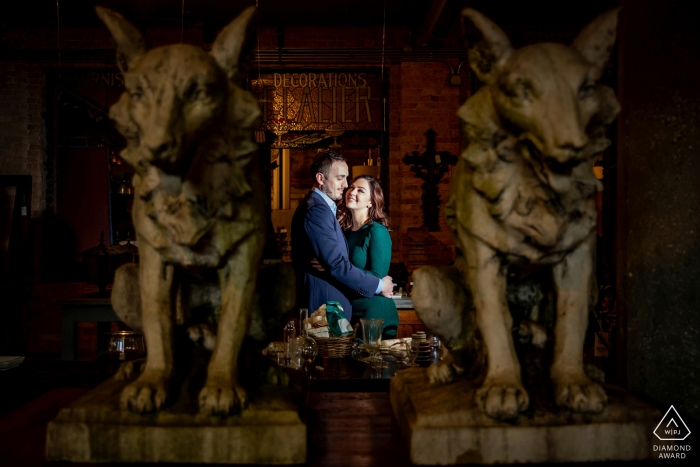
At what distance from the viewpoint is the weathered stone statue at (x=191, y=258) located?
1.07 meters

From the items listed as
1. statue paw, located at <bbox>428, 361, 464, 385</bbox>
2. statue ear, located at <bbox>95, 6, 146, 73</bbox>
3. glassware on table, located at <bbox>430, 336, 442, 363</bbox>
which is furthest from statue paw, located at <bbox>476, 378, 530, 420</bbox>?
glassware on table, located at <bbox>430, 336, 442, 363</bbox>

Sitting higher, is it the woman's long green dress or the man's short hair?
the man's short hair

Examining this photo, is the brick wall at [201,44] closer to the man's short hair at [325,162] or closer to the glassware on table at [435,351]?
the man's short hair at [325,162]

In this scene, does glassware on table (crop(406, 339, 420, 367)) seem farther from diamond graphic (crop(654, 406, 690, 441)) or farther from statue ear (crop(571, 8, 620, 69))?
statue ear (crop(571, 8, 620, 69))

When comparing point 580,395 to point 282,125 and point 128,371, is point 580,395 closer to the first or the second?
point 128,371

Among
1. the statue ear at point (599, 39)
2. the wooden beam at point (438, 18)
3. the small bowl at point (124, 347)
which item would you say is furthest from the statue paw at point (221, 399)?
the wooden beam at point (438, 18)

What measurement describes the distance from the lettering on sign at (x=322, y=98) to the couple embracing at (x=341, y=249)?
92.7 inches

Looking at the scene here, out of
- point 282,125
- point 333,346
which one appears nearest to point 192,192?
point 333,346

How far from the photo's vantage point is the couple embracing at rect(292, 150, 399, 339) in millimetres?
3252

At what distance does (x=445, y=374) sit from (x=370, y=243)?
87.3 inches

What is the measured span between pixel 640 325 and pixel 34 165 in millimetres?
5509

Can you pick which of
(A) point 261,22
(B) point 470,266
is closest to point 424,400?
(B) point 470,266

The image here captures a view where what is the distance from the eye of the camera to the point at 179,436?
1115 mm

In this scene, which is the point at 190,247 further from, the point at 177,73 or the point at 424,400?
the point at 424,400
